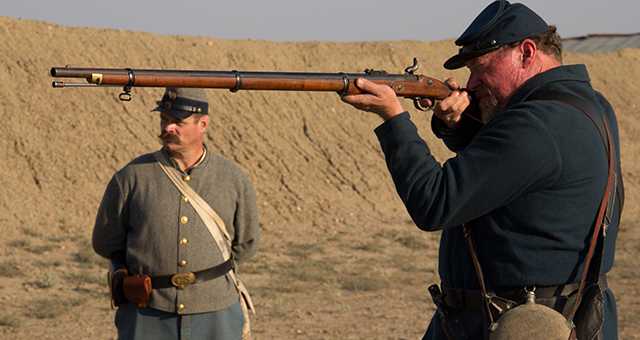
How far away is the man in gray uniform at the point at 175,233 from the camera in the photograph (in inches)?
142

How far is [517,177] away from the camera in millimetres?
2066

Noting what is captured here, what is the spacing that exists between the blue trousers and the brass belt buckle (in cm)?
18

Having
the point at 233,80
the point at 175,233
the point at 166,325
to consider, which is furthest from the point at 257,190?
the point at 233,80

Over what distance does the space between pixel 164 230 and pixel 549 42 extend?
2.45 m

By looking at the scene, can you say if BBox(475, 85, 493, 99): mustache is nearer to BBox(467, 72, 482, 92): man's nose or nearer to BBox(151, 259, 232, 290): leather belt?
BBox(467, 72, 482, 92): man's nose

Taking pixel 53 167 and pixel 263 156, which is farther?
pixel 263 156

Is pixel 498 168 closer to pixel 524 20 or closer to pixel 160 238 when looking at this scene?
pixel 524 20

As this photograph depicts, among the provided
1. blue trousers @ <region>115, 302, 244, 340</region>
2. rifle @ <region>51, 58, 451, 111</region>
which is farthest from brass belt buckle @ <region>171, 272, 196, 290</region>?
rifle @ <region>51, 58, 451, 111</region>

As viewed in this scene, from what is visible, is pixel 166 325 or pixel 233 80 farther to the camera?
pixel 166 325

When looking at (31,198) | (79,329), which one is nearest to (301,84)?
(79,329)

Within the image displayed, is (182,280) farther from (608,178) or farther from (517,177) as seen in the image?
(608,178)

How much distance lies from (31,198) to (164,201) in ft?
36.2

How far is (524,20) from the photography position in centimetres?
241

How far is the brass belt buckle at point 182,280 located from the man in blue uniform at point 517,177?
1.76 metres
